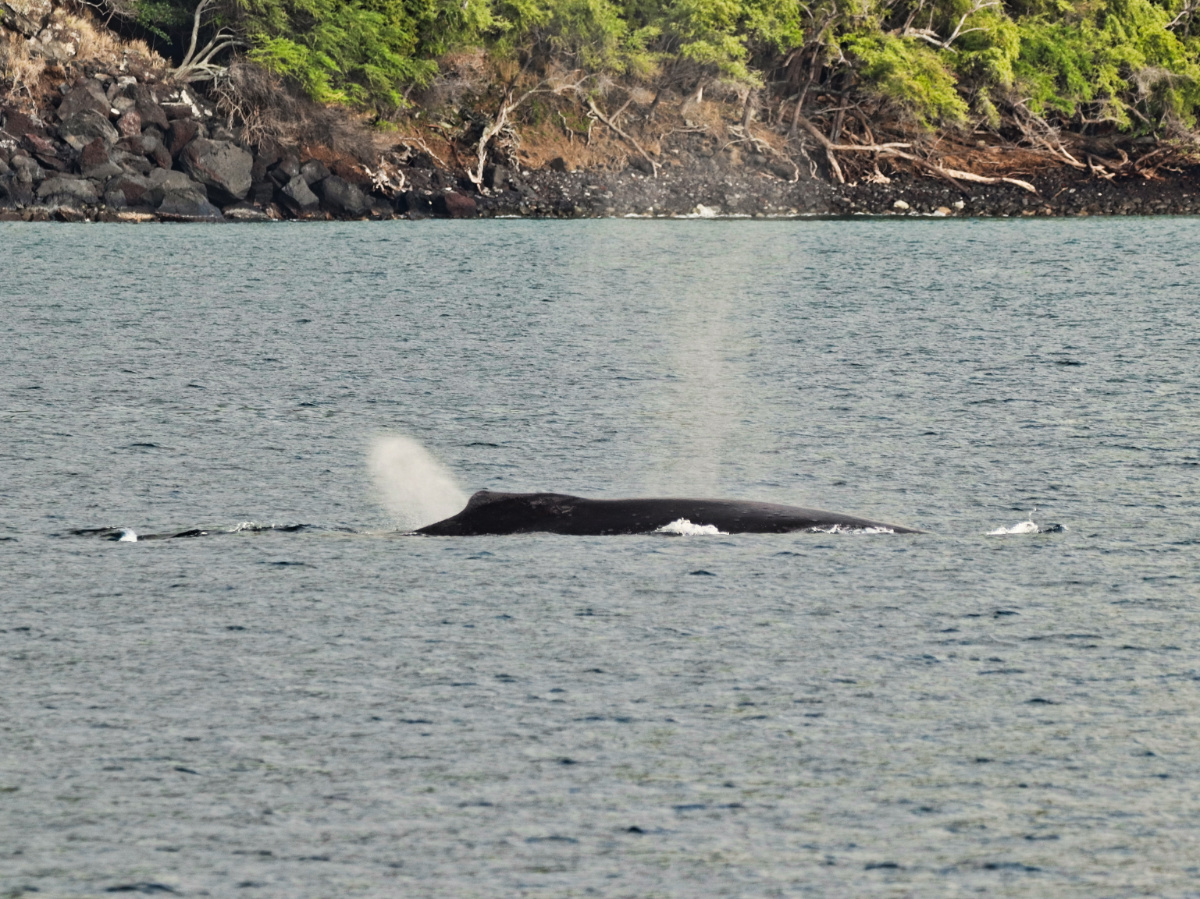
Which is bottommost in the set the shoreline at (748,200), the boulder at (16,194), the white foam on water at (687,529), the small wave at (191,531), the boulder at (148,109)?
the shoreline at (748,200)

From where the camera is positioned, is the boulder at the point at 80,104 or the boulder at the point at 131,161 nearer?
the boulder at the point at 80,104

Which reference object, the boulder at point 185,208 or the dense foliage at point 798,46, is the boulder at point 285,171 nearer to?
the dense foliage at point 798,46

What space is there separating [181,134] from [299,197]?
6.80 metres

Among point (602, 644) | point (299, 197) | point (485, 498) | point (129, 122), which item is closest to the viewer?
point (602, 644)

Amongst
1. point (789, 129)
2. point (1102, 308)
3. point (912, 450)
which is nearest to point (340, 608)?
point (912, 450)

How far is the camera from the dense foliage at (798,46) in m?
89.3

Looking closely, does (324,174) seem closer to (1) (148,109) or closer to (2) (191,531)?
(1) (148,109)

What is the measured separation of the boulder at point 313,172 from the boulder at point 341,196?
30 cm

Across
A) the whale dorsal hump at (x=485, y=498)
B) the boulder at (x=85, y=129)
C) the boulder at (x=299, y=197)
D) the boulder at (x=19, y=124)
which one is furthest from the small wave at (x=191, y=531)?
the boulder at (x=299, y=197)

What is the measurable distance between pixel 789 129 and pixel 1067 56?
16.8 metres

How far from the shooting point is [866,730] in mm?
10625

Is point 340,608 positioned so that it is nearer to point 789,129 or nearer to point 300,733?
point 300,733

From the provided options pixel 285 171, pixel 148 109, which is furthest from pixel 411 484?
pixel 285 171

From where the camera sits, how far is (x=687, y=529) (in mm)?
16672
